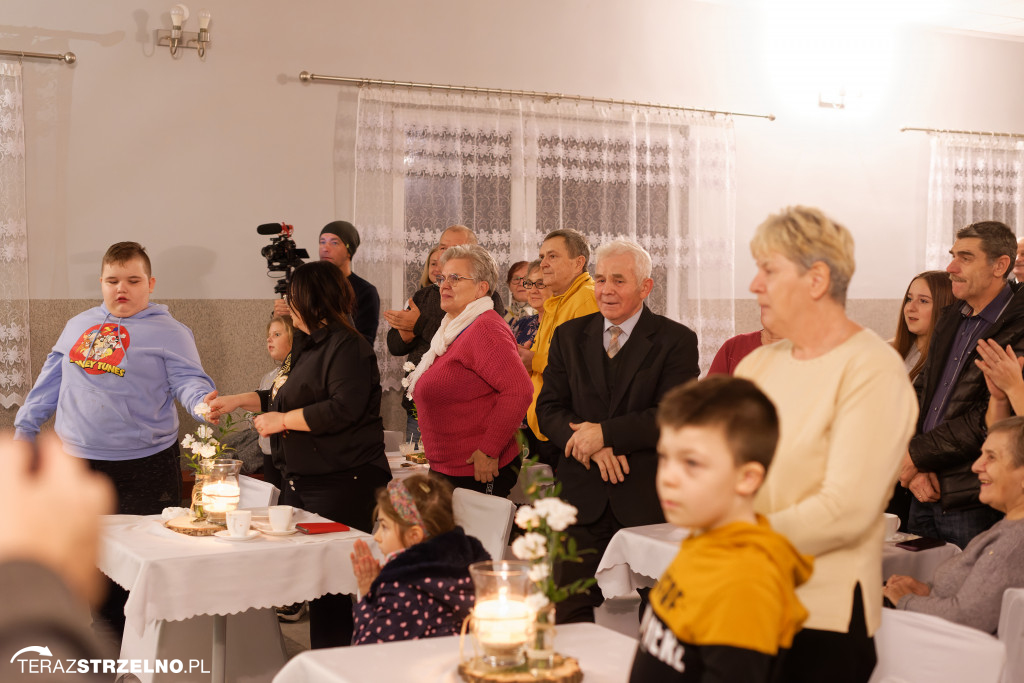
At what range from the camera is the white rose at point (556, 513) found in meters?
1.73

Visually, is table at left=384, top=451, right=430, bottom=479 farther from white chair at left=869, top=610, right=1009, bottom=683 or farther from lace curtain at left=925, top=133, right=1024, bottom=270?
lace curtain at left=925, top=133, right=1024, bottom=270

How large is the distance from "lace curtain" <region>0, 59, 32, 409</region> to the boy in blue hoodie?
74.6 inches

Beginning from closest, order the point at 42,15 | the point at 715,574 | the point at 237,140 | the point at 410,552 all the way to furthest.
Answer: the point at 715,574 → the point at 410,552 → the point at 42,15 → the point at 237,140

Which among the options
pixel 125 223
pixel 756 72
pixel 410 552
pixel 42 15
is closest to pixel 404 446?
pixel 125 223

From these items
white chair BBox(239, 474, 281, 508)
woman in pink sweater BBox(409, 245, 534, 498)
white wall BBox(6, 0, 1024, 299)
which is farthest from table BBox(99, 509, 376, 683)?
white wall BBox(6, 0, 1024, 299)

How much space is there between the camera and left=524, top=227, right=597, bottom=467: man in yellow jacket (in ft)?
14.9

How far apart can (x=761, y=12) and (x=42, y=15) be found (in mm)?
4941

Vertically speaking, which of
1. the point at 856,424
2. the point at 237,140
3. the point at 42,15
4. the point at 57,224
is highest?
the point at 42,15

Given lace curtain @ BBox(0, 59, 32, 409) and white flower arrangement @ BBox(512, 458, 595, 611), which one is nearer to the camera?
white flower arrangement @ BBox(512, 458, 595, 611)

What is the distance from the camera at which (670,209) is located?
7465mm

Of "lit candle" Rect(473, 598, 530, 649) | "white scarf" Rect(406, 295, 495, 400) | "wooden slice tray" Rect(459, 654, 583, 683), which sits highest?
"white scarf" Rect(406, 295, 495, 400)

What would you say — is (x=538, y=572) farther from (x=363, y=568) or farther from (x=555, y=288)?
(x=555, y=288)

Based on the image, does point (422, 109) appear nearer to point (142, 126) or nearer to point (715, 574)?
point (142, 126)

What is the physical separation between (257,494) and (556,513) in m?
2.36
